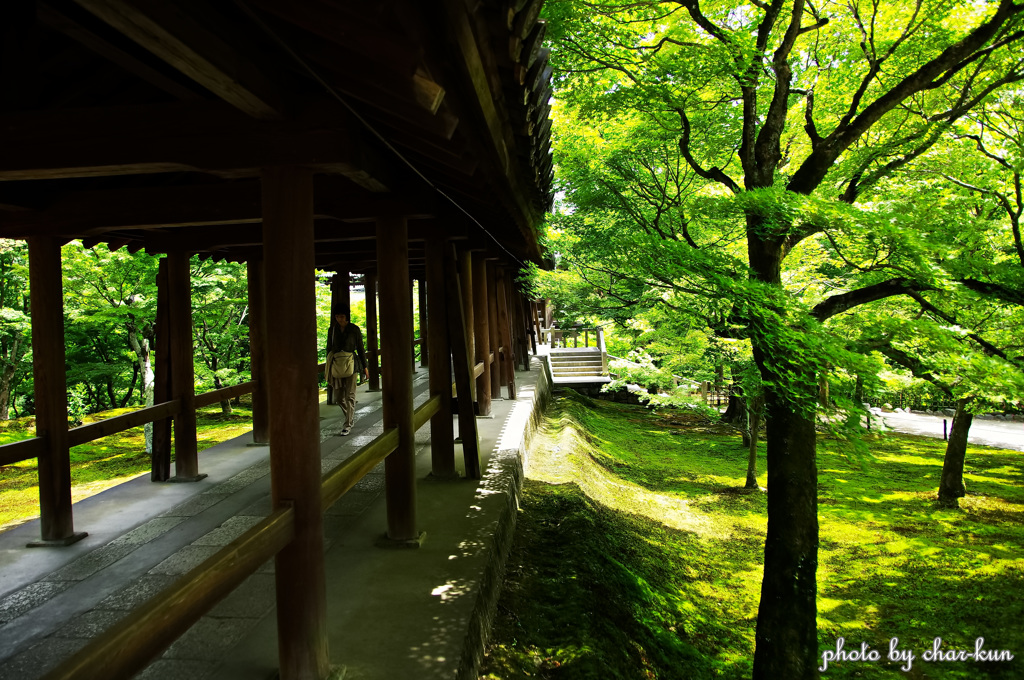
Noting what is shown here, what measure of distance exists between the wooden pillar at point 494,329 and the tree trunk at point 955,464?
29.6ft

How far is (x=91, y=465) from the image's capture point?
1170 centimetres

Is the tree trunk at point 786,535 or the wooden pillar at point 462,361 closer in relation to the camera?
the tree trunk at point 786,535

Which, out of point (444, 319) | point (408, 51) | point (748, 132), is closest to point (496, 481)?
point (444, 319)

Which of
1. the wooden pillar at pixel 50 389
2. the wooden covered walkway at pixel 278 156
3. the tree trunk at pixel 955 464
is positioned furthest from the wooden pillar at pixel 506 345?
the tree trunk at pixel 955 464

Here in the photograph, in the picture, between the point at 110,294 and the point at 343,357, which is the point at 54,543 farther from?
the point at 110,294

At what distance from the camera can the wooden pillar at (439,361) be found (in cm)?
662

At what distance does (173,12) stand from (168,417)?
5.87 metres

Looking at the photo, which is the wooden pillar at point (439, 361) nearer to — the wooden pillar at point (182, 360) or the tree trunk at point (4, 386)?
the wooden pillar at point (182, 360)

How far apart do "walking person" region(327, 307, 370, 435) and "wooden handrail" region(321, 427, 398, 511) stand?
3.65 metres

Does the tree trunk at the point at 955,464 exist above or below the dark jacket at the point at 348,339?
below

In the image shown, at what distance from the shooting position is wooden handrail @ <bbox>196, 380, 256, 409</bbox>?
24.7 ft

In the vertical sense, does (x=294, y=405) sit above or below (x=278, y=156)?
below

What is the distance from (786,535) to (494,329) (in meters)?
6.52

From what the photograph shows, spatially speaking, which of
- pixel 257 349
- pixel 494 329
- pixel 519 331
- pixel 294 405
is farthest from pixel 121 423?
pixel 519 331
